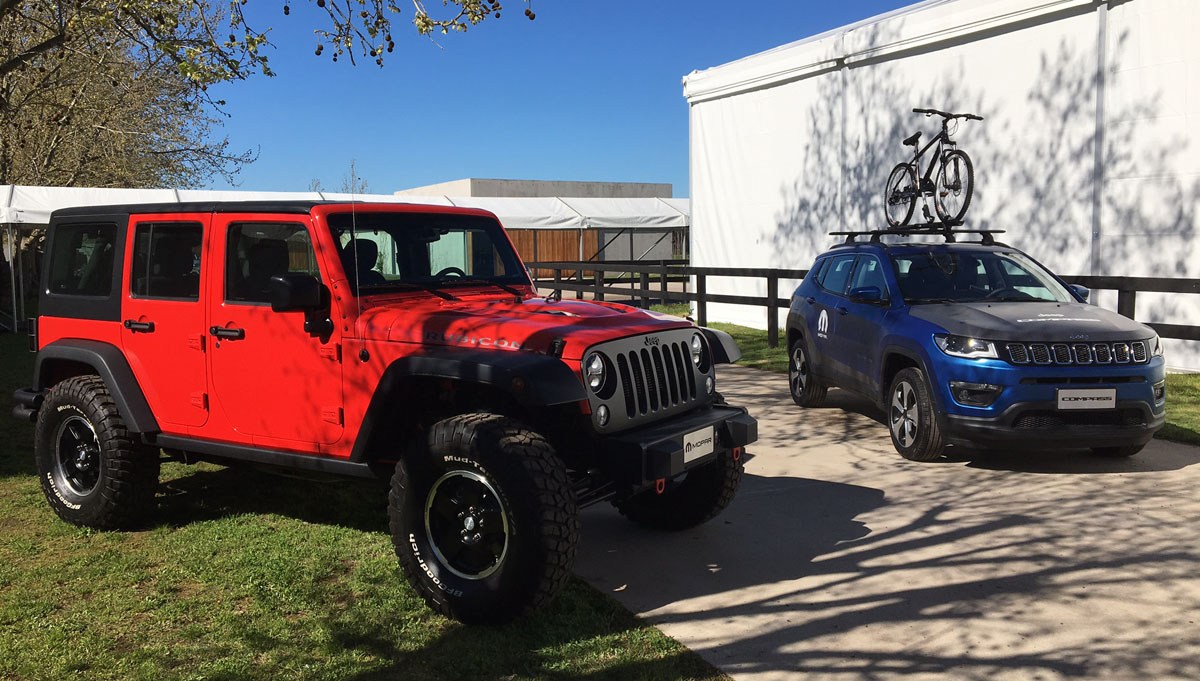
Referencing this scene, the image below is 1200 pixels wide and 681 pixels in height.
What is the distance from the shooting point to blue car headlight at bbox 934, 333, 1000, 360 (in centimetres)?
673

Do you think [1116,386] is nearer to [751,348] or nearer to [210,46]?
[751,348]

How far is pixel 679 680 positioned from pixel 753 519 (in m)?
2.31

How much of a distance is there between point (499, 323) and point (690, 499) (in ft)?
5.56

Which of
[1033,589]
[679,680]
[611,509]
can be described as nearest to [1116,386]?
[1033,589]

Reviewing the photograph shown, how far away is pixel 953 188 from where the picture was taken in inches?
531

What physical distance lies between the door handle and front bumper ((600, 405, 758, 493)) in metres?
2.09

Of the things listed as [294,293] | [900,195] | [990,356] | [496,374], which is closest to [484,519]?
[496,374]

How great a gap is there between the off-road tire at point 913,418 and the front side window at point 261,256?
4453 mm

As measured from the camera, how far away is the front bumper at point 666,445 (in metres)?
4.31

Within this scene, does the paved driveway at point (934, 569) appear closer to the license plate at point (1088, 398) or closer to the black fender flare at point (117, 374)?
the license plate at point (1088, 398)

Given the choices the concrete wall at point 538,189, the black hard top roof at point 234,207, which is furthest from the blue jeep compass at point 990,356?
the concrete wall at point 538,189

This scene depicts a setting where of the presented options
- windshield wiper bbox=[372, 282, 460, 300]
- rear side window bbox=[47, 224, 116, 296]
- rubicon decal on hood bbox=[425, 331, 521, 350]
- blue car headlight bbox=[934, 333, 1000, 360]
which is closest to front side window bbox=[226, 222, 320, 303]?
windshield wiper bbox=[372, 282, 460, 300]

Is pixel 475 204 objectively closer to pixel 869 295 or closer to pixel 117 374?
pixel 869 295

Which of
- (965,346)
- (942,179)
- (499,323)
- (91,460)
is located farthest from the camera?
(942,179)
